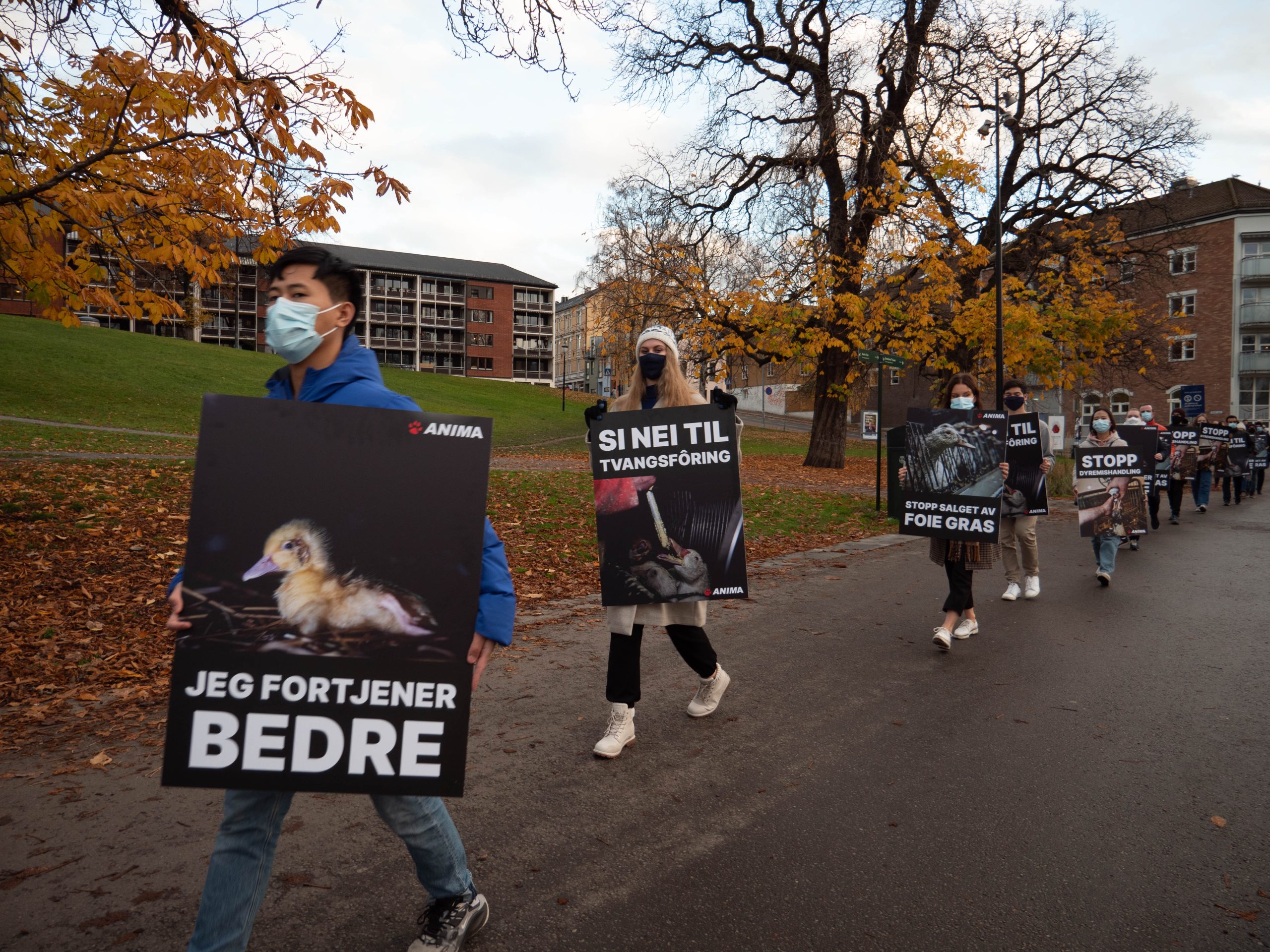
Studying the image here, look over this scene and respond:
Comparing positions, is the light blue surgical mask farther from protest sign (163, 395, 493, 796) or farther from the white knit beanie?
the white knit beanie

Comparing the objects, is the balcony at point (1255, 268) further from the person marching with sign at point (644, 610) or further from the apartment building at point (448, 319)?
the apartment building at point (448, 319)

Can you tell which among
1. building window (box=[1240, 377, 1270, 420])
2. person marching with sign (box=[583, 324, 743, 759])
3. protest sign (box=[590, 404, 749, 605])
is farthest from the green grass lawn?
building window (box=[1240, 377, 1270, 420])

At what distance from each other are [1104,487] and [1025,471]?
1.97 meters

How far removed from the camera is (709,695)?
15.7 ft

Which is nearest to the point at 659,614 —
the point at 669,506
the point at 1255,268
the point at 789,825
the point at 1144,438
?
the point at 669,506

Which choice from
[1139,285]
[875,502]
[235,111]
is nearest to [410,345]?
[1139,285]

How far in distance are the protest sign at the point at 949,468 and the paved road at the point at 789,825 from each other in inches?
48.3

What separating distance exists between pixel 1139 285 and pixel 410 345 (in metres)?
75.3

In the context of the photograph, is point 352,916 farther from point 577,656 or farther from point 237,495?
point 577,656

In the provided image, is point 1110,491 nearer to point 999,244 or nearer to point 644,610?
point 644,610

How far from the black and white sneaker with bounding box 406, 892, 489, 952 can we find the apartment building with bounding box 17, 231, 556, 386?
88.6 meters

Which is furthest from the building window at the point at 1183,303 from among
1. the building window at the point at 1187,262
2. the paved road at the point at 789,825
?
the paved road at the point at 789,825

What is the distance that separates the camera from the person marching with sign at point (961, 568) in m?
6.44

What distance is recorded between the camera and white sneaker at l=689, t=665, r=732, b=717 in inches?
187
